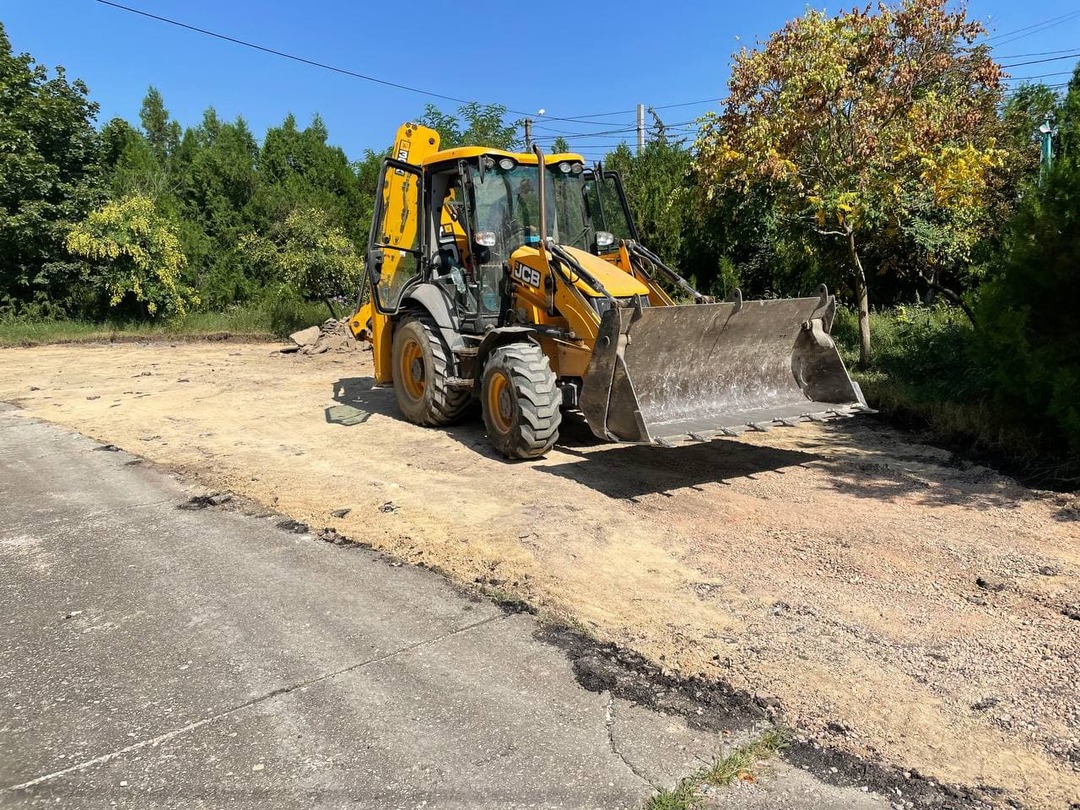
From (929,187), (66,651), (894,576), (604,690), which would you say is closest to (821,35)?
(929,187)

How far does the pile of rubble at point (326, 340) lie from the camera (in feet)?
57.4

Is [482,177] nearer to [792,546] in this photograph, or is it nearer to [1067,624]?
[792,546]

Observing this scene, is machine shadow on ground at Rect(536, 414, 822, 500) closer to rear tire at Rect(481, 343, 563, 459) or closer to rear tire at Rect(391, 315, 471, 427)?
rear tire at Rect(481, 343, 563, 459)

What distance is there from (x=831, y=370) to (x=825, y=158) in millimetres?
3991

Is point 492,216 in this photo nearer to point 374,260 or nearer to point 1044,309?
point 374,260

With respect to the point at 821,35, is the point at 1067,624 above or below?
below

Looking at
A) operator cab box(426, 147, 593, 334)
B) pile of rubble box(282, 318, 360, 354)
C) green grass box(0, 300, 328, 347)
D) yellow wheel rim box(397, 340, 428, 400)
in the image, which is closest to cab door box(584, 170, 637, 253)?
operator cab box(426, 147, 593, 334)

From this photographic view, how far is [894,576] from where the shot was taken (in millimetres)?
4316

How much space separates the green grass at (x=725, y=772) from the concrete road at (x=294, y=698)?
0.20 ft

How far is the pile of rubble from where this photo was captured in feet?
57.4

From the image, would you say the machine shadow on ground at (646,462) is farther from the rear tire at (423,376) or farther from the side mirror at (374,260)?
the side mirror at (374,260)

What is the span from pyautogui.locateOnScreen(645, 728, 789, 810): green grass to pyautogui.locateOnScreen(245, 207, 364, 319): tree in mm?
18637

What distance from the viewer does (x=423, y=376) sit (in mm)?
8578

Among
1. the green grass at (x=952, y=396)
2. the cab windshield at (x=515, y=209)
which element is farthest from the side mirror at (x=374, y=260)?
the green grass at (x=952, y=396)
